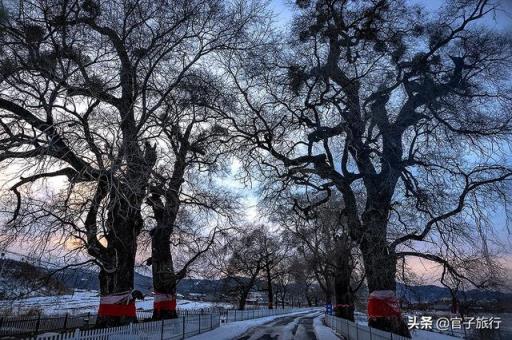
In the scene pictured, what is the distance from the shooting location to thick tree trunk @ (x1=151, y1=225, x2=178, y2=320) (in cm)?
2166

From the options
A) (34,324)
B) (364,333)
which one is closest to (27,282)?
(34,324)

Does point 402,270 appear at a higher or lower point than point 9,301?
higher

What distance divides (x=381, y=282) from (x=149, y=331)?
330 inches

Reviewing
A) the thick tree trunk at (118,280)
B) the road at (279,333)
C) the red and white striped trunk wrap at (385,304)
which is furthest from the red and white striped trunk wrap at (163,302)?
the red and white striped trunk wrap at (385,304)

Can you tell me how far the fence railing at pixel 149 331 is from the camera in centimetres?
1045

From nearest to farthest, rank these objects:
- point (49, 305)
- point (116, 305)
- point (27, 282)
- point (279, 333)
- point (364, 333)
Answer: point (27, 282), point (116, 305), point (364, 333), point (279, 333), point (49, 305)

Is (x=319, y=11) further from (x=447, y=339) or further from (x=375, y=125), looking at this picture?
(x=447, y=339)

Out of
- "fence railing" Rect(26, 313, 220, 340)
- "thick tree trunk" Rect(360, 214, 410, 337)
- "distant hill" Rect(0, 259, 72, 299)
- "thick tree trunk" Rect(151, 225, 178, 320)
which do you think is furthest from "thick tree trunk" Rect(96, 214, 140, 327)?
"thick tree trunk" Rect(360, 214, 410, 337)

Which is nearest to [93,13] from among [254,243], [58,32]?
[58,32]

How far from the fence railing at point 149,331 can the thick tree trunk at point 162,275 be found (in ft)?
4.20

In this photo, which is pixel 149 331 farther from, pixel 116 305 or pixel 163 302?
pixel 163 302

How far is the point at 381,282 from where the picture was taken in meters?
14.6

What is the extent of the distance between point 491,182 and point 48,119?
12.8 metres

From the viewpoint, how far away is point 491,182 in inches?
521
